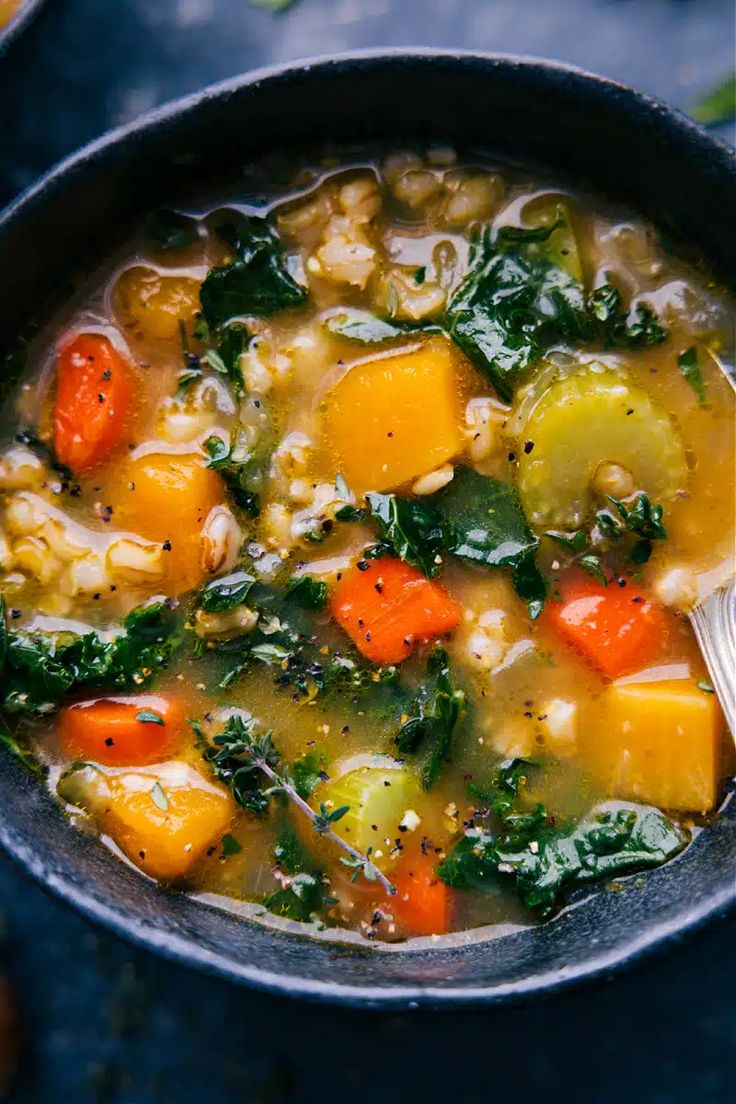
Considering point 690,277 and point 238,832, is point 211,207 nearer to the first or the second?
point 690,277

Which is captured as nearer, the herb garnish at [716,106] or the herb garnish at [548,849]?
the herb garnish at [548,849]

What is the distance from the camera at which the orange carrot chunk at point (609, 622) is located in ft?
9.55

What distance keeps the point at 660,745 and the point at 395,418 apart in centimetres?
98

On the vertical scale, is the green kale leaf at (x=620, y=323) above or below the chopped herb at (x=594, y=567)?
above

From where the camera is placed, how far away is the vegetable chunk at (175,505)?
9.57ft

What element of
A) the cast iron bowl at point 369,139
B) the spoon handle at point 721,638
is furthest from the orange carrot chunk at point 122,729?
the spoon handle at point 721,638

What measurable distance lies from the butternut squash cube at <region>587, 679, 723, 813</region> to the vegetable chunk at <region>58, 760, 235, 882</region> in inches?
36.0

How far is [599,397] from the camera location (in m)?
2.83

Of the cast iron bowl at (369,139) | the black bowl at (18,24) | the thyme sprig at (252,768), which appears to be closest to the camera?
the cast iron bowl at (369,139)

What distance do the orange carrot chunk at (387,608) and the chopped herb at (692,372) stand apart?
2.59 feet

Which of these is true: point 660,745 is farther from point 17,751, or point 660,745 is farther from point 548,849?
point 17,751

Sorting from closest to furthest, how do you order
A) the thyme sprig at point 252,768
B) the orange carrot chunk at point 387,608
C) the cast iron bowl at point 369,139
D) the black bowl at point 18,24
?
the cast iron bowl at point 369,139
the thyme sprig at point 252,768
the orange carrot chunk at point 387,608
the black bowl at point 18,24

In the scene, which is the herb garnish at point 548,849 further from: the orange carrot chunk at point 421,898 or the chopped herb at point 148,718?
the chopped herb at point 148,718

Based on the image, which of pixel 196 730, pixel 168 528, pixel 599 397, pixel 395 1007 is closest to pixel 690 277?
pixel 599 397
